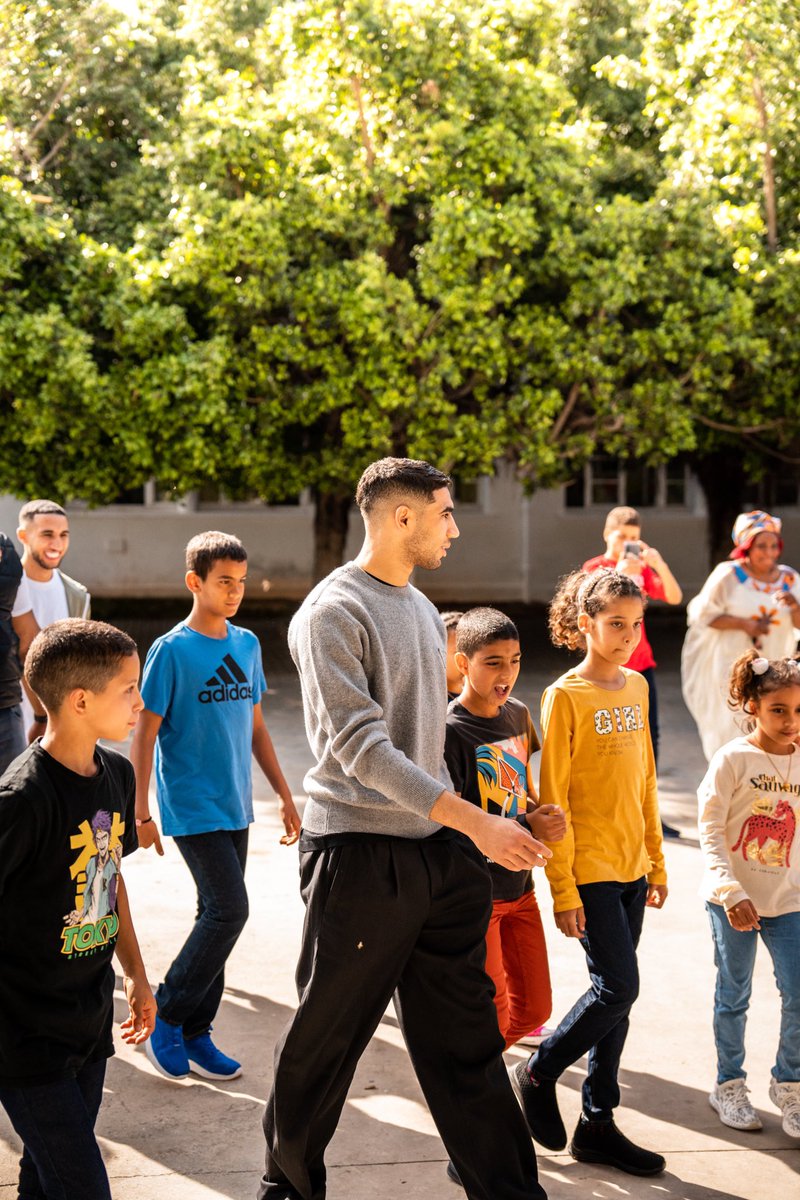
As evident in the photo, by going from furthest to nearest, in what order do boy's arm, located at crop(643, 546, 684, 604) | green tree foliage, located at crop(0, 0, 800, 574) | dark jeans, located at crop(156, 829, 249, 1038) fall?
green tree foliage, located at crop(0, 0, 800, 574), boy's arm, located at crop(643, 546, 684, 604), dark jeans, located at crop(156, 829, 249, 1038)

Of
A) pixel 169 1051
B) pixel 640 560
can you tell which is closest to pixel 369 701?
pixel 169 1051

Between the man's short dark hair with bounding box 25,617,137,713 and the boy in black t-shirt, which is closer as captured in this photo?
the boy in black t-shirt

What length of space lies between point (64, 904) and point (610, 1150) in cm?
192

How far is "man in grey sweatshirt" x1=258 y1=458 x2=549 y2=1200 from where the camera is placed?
320 cm

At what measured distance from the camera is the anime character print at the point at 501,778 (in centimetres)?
394

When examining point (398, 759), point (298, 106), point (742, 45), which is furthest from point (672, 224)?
point (398, 759)

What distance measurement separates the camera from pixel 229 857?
4.43 metres

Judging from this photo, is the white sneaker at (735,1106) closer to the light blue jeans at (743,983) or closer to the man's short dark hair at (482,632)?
the light blue jeans at (743,983)

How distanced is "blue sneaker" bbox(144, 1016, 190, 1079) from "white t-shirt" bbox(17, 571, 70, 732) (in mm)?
1883

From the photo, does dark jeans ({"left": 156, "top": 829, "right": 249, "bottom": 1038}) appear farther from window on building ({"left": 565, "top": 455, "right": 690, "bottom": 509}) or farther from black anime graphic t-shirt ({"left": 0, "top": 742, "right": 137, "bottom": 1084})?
window on building ({"left": 565, "top": 455, "right": 690, "bottom": 509})

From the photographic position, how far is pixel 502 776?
13.1ft

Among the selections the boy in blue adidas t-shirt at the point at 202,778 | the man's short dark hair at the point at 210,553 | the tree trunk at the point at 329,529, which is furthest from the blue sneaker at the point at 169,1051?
the tree trunk at the point at 329,529

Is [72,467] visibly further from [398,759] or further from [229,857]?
[398,759]

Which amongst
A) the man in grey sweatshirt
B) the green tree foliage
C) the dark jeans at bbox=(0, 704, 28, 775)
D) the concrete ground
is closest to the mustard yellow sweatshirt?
the man in grey sweatshirt
